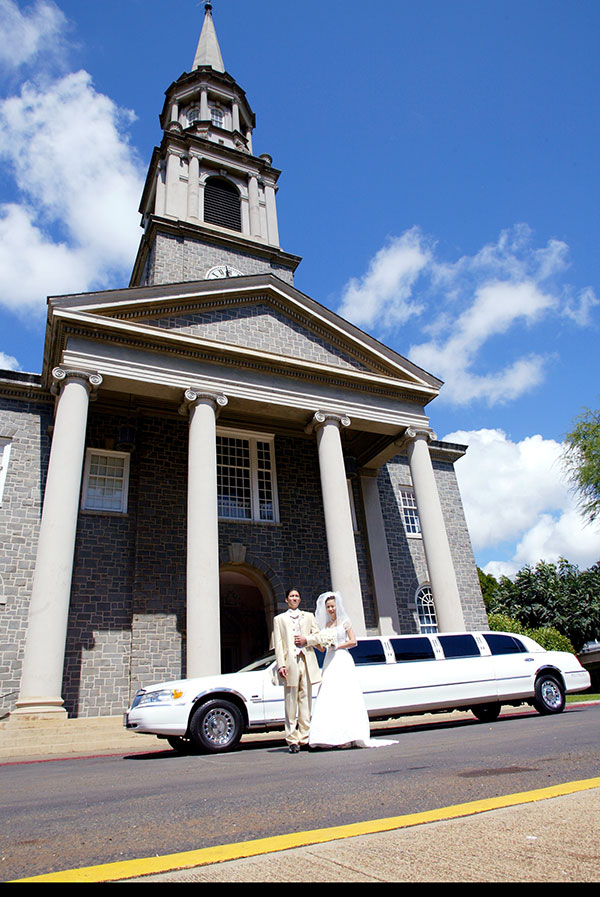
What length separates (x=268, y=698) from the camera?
912 cm

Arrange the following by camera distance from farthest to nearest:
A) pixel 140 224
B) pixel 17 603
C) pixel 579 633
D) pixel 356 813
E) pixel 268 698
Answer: pixel 579 633, pixel 140 224, pixel 17 603, pixel 268 698, pixel 356 813

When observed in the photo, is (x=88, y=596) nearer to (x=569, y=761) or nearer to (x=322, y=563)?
(x=322, y=563)

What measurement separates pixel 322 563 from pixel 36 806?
54.8ft

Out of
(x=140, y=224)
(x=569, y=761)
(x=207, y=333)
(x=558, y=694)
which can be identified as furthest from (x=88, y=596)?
(x=140, y=224)

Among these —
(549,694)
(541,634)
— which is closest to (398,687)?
(549,694)

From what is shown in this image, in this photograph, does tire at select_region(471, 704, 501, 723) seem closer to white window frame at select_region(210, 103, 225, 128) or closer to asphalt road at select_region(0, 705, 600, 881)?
asphalt road at select_region(0, 705, 600, 881)

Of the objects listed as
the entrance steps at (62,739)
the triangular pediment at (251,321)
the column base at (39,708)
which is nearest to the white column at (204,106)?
the triangular pediment at (251,321)

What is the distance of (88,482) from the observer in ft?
60.4

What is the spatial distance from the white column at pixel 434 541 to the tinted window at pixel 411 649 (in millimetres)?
6611

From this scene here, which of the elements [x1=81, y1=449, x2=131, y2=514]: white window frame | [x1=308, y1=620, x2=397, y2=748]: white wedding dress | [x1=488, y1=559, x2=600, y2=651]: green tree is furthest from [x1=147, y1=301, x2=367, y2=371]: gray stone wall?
[x1=488, y1=559, x2=600, y2=651]: green tree

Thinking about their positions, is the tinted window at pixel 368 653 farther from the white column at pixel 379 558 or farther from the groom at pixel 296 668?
the white column at pixel 379 558

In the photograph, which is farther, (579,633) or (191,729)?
(579,633)

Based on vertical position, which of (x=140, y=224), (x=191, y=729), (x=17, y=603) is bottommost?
(x=191, y=729)

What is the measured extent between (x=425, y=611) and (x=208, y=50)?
109 feet
